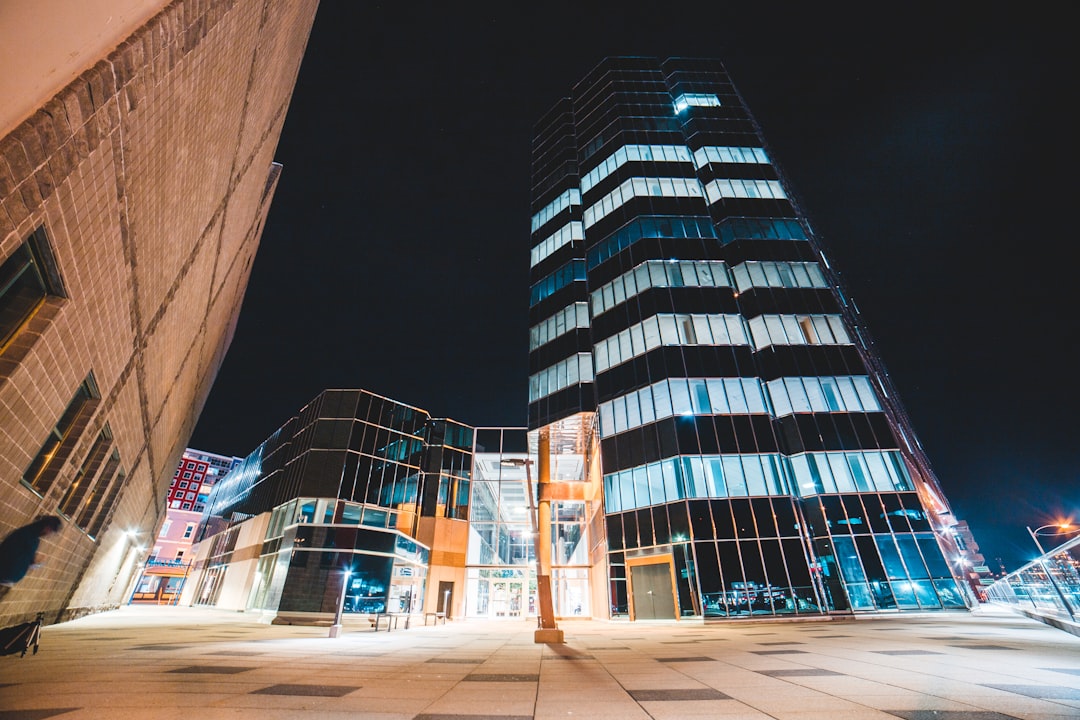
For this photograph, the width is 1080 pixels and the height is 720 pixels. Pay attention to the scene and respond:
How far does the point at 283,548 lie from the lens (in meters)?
25.6

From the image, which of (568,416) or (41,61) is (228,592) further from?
(41,61)

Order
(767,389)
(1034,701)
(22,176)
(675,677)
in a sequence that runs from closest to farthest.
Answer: (22,176)
(1034,701)
(675,677)
(767,389)

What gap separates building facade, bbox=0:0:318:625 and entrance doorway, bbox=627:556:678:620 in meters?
22.4

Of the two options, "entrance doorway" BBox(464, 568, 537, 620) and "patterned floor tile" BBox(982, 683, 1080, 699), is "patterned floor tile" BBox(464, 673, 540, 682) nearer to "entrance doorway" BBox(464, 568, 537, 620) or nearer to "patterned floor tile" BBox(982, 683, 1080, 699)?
"patterned floor tile" BBox(982, 683, 1080, 699)

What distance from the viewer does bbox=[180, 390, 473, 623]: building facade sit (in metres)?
24.3

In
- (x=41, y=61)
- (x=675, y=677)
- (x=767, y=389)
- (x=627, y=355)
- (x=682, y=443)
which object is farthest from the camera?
(x=627, y=355)

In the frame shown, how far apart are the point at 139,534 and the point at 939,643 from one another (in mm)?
36414

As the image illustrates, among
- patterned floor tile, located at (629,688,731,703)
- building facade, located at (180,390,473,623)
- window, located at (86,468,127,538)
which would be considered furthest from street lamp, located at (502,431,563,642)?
building facade, located at (180,390,473,623)

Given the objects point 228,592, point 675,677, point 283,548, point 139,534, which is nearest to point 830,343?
point 675,677

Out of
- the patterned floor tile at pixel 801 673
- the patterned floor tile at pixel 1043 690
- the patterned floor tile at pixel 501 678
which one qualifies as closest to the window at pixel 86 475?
the patterned floor tile at pixel 501 678

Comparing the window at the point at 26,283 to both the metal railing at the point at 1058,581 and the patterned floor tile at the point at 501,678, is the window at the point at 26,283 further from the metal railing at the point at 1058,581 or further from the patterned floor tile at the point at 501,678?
the metal railing at the point at 1058,581

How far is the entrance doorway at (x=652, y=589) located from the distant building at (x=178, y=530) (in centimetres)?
4631

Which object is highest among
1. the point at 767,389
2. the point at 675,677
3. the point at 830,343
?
the point at 830,343

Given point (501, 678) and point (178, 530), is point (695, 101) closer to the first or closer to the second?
point (501, 678)
